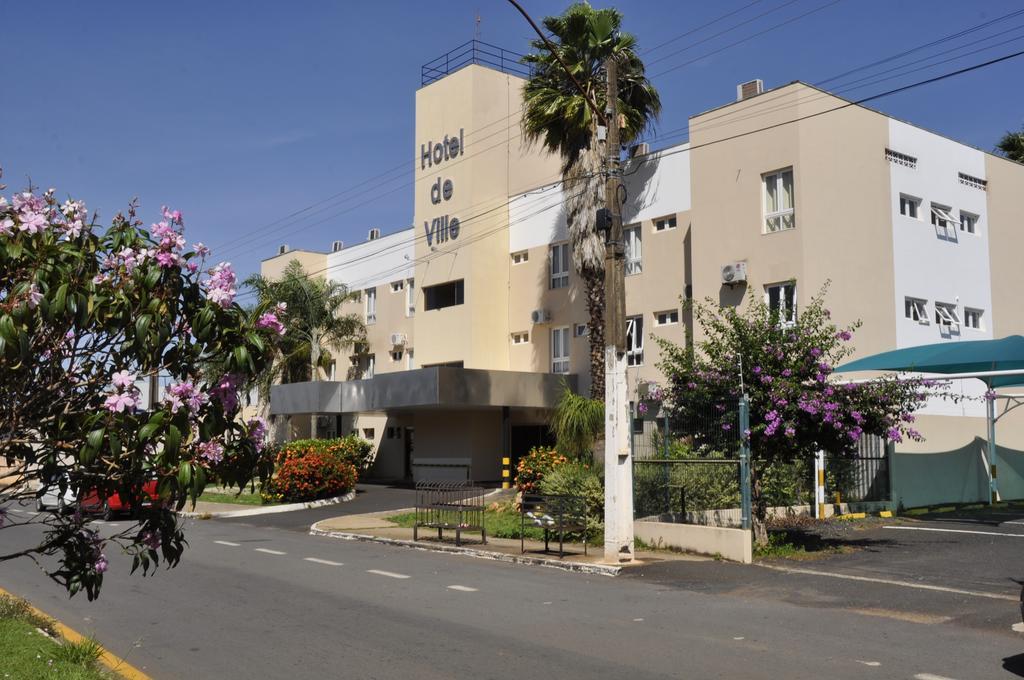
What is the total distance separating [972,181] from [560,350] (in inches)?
554

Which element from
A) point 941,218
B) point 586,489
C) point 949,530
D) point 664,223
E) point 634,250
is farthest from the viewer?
point 634,250

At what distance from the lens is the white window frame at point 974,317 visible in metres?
29.1

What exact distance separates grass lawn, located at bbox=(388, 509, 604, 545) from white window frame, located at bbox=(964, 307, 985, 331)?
15.5m

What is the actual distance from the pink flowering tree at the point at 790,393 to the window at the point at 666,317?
11856 millimetres

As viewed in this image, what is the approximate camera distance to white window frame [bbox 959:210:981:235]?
2959 cm

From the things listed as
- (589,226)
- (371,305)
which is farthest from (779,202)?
(371,305)

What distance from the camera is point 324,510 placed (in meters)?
27.7

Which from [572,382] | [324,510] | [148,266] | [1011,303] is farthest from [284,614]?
[1011,303]

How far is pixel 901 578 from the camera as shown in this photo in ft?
44.5

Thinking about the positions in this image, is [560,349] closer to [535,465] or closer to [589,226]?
[589,226]

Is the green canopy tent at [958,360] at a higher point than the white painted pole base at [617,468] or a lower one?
higher

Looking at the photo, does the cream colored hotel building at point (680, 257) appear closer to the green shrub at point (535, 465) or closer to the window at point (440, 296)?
the window at point (440, 296)

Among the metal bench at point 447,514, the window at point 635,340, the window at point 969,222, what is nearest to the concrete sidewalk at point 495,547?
the metal bench at point 447,514

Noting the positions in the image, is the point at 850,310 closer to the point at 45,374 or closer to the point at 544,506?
the point at 544,506
